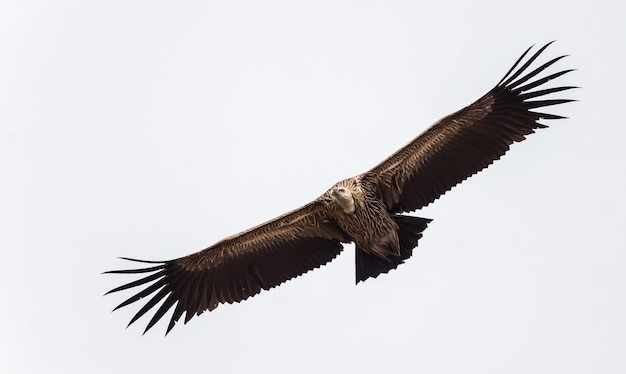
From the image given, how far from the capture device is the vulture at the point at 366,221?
710 inches

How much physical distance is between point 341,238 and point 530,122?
3311 mm

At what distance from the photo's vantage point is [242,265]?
18.8 metres

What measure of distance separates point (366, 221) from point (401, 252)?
712 mm

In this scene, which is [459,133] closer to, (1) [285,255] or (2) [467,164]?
(2) [467,164]

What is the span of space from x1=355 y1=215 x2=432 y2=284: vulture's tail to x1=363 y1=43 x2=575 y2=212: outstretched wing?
48 centimetres

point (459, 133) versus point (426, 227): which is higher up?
point (459, 133)

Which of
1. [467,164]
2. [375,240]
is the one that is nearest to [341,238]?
[375,240]

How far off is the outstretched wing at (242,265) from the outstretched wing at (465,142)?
1.19 m

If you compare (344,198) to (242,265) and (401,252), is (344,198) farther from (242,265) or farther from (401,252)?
(242,265)

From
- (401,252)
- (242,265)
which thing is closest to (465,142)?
(401,252)

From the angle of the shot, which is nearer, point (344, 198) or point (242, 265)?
point (344, 198)

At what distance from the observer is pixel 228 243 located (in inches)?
731

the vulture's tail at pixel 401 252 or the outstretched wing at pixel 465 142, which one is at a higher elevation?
the outstretched wing at pixel 465 142

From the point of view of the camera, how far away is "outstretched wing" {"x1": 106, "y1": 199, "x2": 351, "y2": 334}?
731 inches
